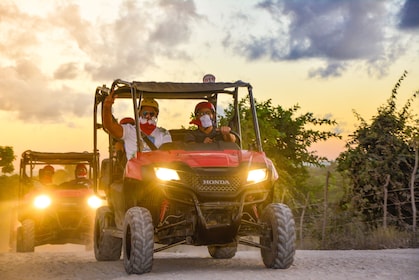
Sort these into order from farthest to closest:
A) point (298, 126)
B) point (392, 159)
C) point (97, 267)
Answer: point (298, 126) → point (392, 159) → point (97, 267)

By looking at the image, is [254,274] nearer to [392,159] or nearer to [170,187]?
[170,187]

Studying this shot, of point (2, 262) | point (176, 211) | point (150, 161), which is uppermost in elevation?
point (150, 161)

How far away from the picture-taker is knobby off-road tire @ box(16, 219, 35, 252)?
664 inches

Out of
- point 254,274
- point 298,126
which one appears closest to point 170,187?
point 254,274

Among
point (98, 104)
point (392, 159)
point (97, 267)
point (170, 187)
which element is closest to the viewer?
point (170, 187)

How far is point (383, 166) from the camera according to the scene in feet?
67.1

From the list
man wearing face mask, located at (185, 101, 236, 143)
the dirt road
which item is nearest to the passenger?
the dirt road

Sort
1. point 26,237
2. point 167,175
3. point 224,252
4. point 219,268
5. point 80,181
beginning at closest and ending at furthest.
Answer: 1. point 167,175
2. point 219,268
3. point 224,252
4. point 26,237
5. point 80,181

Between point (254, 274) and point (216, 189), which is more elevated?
point (216, 189)

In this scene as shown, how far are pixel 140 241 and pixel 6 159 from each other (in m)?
54.3

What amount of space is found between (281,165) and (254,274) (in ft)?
80.3

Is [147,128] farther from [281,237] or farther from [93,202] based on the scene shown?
[93,202]

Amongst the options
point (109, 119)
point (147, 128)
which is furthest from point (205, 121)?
point (109, 119)

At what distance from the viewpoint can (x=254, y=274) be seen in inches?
355
